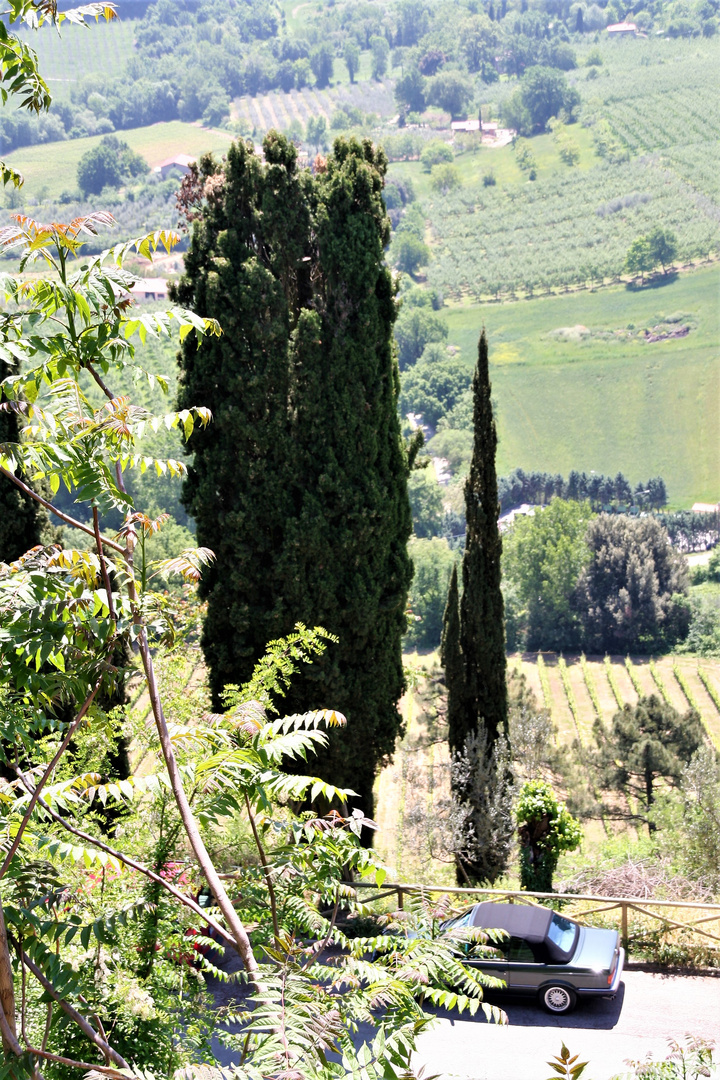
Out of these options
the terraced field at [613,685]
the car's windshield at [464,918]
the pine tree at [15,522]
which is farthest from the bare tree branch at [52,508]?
the terraced field at [613,685]

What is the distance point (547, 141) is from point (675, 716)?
161 metres

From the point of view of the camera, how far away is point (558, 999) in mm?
9344

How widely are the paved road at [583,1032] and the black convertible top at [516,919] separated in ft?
2.12

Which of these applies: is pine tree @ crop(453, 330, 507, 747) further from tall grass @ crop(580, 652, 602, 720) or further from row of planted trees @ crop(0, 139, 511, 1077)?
tall grass @ crop(580, 652, 602, 720)

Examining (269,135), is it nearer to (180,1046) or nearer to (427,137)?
(180,1046)

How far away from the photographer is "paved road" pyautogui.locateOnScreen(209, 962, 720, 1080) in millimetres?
8625

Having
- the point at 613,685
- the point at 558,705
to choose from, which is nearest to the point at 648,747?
the point at 558,705

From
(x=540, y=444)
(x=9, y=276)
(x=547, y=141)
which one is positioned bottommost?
(x=9, y=276)

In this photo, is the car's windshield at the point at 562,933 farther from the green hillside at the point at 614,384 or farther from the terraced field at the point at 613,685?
the green hillside at the point at 614,384

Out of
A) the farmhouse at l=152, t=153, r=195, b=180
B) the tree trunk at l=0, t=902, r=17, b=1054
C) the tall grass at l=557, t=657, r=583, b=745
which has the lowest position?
the tall grass at l=557, t=657, r=583, b=745

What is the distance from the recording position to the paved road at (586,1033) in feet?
28.3

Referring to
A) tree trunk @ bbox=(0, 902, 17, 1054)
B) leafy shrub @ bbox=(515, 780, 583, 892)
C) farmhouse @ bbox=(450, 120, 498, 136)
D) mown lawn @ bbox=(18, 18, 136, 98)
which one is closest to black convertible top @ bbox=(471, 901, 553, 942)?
leafy shrub @ bbox=(515, 780, 583, 892)

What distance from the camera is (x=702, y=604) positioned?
66.4 m

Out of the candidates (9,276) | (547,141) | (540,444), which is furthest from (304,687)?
(547,141)
